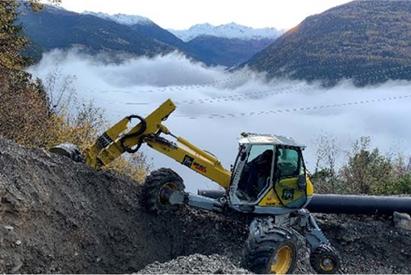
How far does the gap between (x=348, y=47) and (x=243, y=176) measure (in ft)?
395

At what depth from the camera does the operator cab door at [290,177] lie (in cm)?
1062

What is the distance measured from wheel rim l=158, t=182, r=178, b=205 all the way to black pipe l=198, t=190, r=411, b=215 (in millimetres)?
3375

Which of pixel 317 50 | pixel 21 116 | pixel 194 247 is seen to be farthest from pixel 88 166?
pixel 317 50

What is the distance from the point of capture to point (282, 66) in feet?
→ 430

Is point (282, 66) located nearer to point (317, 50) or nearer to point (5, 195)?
point (317, 50)

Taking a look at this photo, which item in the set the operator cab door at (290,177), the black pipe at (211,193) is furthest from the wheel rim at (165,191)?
the operator cab door at (290,177)

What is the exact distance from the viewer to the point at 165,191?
11.6m

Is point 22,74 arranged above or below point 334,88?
below

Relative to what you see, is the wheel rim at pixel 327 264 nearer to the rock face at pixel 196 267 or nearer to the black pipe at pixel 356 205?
the black pipe at pixel 356 205

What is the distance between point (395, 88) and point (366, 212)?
110393 mm

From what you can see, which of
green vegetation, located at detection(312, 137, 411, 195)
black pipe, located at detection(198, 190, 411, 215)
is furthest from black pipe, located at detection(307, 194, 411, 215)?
green vegetation, located at detection(312, 137, 411, 195)

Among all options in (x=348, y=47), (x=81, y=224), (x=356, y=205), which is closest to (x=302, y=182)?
(x=356, y=205)

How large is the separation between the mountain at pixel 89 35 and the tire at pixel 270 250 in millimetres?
164654

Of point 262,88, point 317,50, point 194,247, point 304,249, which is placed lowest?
point 194,247
